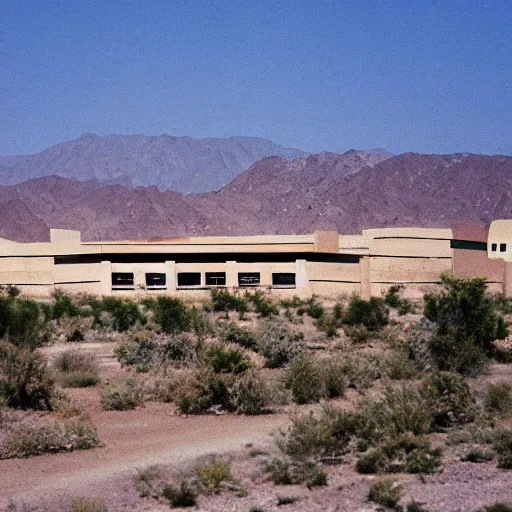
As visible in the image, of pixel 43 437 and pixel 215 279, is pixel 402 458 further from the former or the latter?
pixel 215 279

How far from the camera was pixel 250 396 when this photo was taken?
47.2 ft

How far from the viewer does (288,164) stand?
134625mm

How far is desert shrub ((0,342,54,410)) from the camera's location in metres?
14.4

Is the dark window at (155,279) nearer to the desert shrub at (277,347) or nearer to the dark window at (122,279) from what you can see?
the dark window at (122,279)

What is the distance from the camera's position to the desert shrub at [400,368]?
55.6ft

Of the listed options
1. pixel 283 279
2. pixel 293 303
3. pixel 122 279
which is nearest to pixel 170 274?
pixel 122 279

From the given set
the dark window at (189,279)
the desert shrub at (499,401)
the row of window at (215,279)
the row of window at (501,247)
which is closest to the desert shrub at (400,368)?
the desert shrub at (499,401)

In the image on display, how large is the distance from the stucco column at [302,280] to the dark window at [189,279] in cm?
659

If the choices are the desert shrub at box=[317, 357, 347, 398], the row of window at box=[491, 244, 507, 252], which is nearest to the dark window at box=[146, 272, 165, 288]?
the row of window at box=[491, 244, 507, 252]

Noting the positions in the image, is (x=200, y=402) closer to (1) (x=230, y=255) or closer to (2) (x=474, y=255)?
(1) (x=230, y=255)

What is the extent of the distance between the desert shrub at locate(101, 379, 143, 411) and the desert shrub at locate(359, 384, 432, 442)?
4.55m

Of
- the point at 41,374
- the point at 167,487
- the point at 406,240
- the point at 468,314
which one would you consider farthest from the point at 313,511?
the point at 406,240

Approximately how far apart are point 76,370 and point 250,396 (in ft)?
17.5

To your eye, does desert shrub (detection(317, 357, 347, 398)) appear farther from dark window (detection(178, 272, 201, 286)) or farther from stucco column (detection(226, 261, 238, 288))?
dark window (detection(178, 272, 201, 286))
